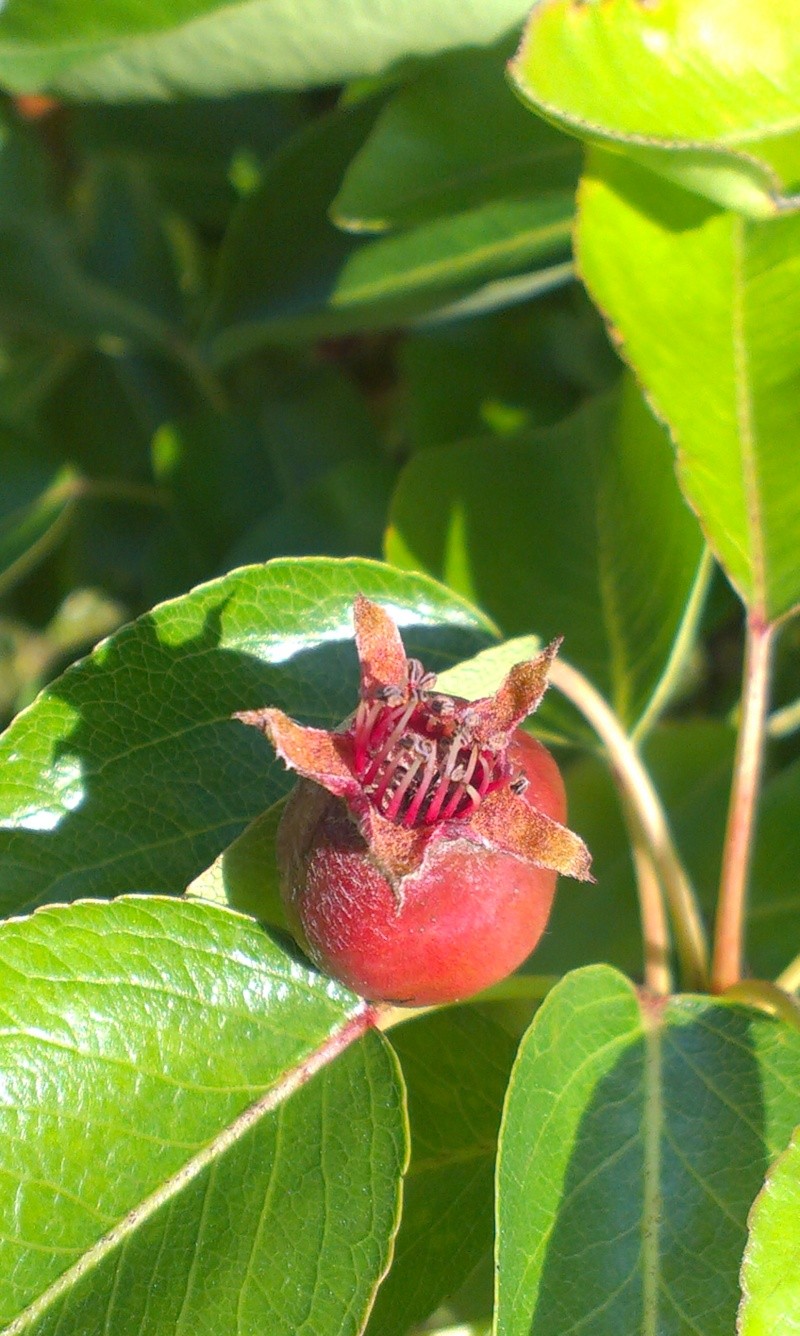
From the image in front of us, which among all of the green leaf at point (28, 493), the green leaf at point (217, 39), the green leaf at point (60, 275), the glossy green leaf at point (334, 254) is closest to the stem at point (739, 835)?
the glossy green leaf at point (334, 254)

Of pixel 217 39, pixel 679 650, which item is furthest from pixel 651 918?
pixel 217 39

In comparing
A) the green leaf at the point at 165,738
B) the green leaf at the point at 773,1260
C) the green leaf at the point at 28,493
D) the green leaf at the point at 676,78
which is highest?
the green leaf at the point at 676,78

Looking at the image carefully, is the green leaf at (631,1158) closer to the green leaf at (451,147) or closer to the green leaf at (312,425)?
the green leaf at (451,147)

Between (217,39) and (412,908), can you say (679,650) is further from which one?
(217,39)

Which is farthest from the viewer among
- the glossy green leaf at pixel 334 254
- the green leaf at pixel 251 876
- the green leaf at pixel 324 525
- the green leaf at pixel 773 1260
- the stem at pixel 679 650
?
the green leaf at pixel 324 525

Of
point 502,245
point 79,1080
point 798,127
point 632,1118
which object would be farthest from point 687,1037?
point 502,245

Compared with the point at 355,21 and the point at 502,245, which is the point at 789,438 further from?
the point at 355,21
